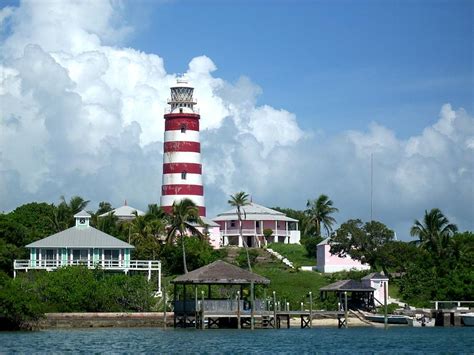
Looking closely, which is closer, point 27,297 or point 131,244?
point 27,297

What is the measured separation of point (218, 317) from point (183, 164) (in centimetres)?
3201

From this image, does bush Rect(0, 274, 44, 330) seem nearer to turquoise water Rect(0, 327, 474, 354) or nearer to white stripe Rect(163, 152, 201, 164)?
turquoise water Rect(0, 327, 474, 354)

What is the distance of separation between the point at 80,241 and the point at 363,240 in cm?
2109

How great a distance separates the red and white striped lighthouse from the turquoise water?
104ft

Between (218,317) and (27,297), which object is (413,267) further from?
(27,297)

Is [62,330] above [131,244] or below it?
below

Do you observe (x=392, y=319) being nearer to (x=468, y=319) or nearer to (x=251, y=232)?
(x=468, y=319)

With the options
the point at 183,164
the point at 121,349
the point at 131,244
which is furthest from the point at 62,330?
the point at 183,164

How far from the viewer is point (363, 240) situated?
90.1 metres

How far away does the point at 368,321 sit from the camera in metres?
75.1

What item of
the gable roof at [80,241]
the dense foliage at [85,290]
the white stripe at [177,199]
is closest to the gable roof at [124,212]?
the white stripe at [177,199]

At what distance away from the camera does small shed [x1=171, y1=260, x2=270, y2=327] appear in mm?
66500

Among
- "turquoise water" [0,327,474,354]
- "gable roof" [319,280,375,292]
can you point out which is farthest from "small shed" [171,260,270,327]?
"gable roof" [319,280,375,292]

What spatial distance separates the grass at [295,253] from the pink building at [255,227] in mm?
4059
